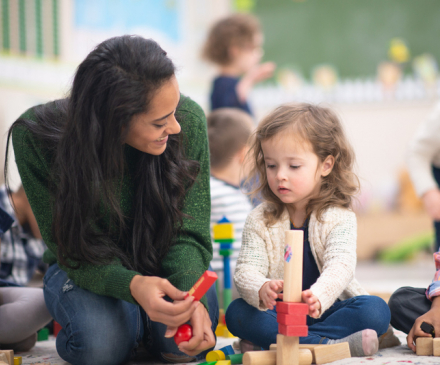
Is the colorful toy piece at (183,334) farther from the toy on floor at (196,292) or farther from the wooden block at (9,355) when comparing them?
the wooden block at (9,355)

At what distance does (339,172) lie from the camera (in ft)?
3.68

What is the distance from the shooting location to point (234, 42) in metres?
2.59

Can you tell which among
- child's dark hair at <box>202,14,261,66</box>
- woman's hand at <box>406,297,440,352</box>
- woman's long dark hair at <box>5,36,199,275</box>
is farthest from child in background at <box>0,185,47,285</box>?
child's dark hair at <box>202,14,261,66</box>

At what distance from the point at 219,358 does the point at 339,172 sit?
1.51 ft

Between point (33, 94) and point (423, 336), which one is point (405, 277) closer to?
point (423, 336)

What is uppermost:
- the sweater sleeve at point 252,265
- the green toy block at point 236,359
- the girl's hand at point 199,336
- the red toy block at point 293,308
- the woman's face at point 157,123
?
the woman's face at point 157,123

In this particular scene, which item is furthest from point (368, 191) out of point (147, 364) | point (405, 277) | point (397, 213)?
point (147, 364)

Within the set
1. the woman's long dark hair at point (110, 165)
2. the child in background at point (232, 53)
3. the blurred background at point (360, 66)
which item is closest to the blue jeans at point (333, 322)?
the woman's long dark hair at point (110, 165)

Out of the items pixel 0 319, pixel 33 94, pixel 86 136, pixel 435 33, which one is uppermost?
pixel 435 33

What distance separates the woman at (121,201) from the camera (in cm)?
89

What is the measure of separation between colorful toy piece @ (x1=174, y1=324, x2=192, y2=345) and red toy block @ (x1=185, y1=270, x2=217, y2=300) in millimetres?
58

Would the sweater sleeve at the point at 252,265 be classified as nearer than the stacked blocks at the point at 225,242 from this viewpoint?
Yes

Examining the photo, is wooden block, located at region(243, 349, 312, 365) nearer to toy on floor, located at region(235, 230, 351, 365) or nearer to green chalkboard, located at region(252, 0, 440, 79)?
toy on floor, located at region(235, 230, 351, 365)

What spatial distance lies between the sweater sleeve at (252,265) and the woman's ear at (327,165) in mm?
176
